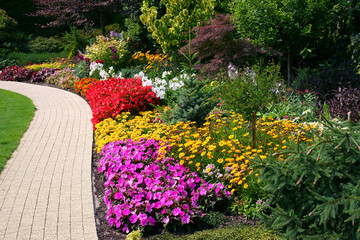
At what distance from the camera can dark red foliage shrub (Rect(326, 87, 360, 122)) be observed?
595 centimetres

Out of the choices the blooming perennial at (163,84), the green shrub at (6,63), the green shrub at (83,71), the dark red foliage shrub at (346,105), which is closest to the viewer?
the dark red foliage shrub at (346,105)

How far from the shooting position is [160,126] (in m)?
6.12

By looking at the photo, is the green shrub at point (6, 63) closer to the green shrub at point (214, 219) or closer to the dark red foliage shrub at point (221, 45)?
the dark red foliage shrub at point (221, 45)

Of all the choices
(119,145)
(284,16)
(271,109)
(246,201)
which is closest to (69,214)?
(119,145)

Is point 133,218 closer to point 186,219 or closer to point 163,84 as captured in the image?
point 186,219

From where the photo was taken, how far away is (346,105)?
621cm

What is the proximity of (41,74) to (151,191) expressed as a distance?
41.4ft

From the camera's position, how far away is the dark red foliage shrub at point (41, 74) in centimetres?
1480

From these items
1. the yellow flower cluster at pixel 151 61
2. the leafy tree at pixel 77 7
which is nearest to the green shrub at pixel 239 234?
the yellow flower cluster at pixel 151 61

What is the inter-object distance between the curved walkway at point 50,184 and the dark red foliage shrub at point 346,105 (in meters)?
4.51

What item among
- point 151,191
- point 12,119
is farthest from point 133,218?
point 12,119

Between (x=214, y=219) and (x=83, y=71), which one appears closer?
(x=214, y=219)

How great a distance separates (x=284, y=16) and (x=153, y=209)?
5653 mm

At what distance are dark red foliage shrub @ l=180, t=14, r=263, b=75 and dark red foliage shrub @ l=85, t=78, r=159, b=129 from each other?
2.09 meters
